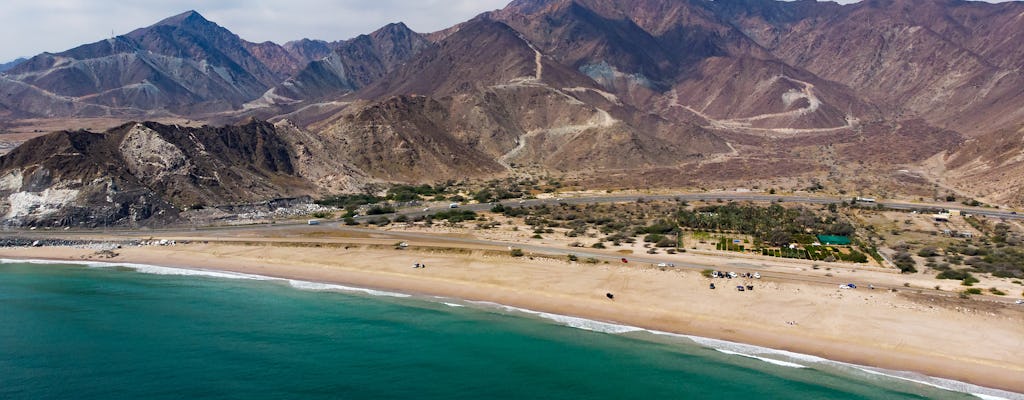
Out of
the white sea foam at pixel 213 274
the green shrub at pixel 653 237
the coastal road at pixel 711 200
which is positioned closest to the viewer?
the white sea foam at pixel 213 274

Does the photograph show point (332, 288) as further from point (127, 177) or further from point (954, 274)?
point (954, 274)

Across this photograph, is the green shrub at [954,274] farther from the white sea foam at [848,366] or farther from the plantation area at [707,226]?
the white sea foam at [848,366]

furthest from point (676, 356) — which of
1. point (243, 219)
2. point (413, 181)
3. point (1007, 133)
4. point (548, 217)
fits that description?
point (1007, 133)

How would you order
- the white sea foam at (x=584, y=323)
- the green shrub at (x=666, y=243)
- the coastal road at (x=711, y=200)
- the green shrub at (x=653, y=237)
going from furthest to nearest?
the coastal road at (x=711, y=200) < the green shrub at (x=653, y=237) < the green shrub at (x=666, y=243) < the white sea foam at (x=584, y=323)

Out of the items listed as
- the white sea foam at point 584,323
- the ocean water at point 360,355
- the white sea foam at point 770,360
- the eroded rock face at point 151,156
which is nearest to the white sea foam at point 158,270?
the ocean water at point 360,355

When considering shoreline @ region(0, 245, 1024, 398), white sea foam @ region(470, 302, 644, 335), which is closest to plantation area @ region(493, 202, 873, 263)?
shoreline @ region(0, 245, 1024, 398)

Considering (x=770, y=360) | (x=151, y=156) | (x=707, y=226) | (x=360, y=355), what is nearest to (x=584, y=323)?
(x=770, y=360)

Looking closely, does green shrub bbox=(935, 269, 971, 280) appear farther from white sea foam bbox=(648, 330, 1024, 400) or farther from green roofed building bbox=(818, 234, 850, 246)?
white sea foam bbox=(648, 330, 1024, 400)
